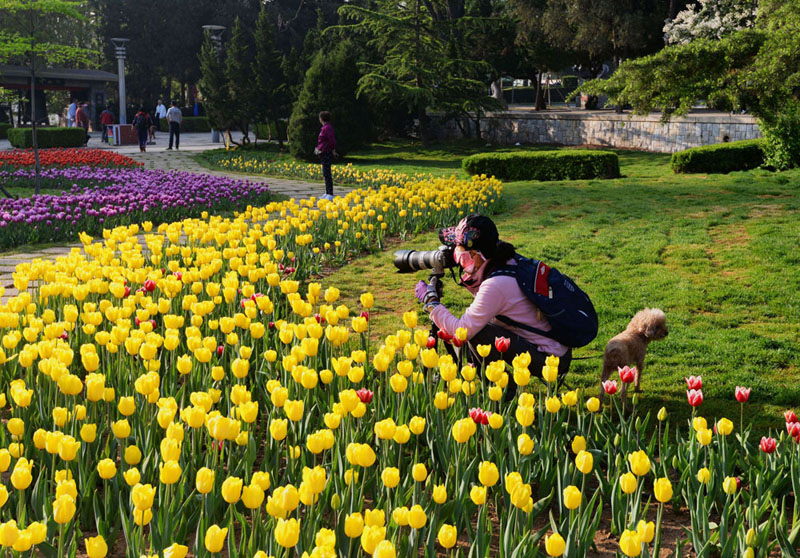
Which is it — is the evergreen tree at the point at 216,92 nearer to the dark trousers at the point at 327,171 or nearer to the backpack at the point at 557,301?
the dark trousers at the point at 327,171

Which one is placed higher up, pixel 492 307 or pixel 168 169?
pixel 168 169

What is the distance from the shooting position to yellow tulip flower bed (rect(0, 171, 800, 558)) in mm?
2270

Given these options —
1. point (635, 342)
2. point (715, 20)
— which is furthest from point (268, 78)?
point (635, 342)

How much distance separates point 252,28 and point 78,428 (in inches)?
1903

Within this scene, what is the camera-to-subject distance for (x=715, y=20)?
2016cm

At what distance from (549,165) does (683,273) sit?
9.81m

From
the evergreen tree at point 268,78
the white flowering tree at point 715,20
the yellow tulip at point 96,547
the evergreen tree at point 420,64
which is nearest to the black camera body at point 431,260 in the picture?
the yellow tulip at point 96,547

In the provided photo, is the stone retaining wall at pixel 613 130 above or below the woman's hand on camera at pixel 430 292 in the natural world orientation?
above

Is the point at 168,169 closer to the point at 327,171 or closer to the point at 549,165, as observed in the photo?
the point at 327,171

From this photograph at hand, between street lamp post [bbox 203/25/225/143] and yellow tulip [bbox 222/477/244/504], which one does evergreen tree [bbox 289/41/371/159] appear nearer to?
street lamp post [bbox 203/25/225/143]

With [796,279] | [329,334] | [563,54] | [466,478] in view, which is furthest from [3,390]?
[563,54]

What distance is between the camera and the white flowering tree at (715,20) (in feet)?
64.6

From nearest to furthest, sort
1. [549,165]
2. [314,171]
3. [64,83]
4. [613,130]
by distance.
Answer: [549,165], [314,171], [613,130], [64,83]

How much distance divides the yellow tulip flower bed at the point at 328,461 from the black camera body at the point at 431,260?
67 cm
